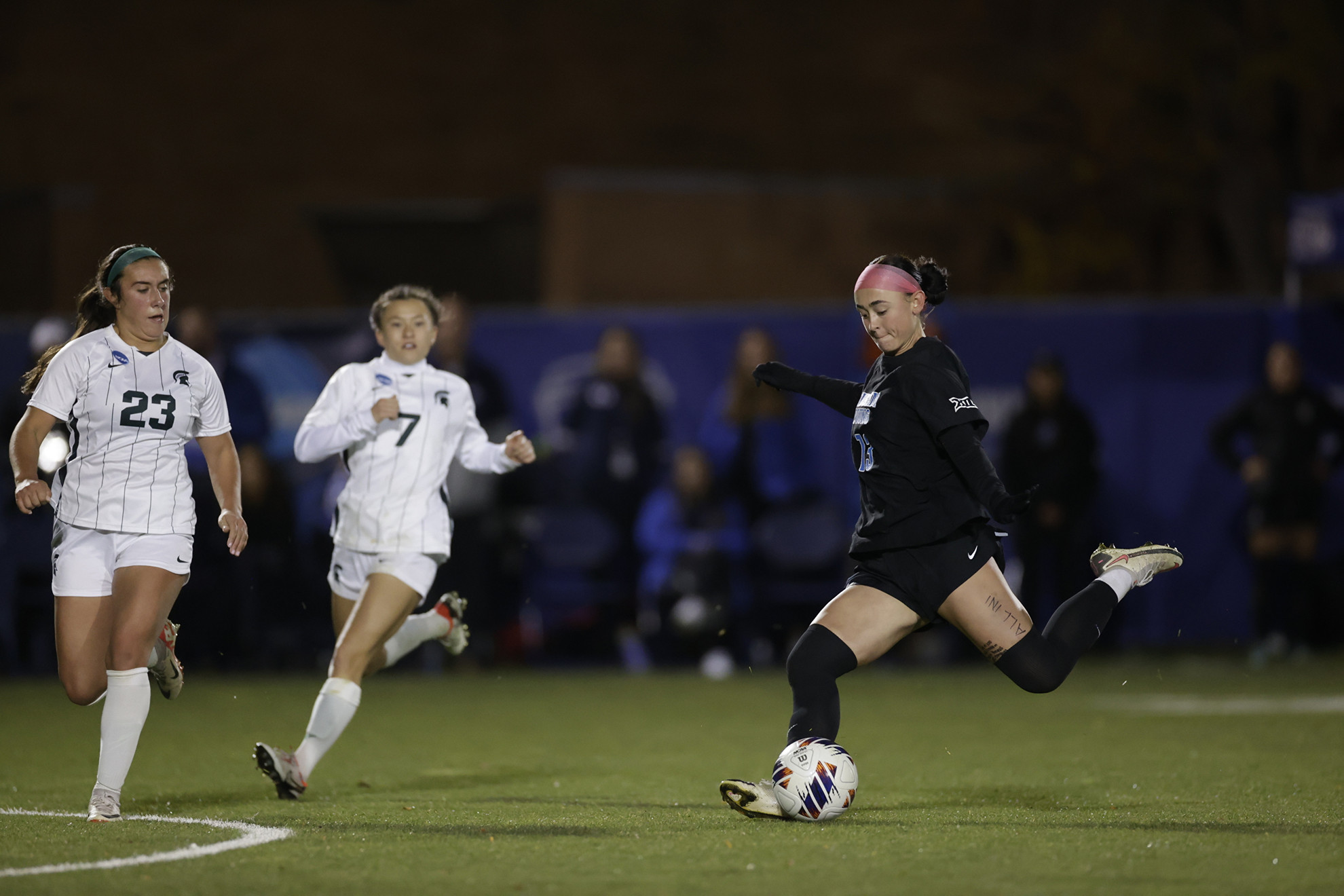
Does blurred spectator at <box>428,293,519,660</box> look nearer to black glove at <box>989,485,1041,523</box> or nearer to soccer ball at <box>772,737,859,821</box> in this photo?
soccer ball at <box>772,737,859,821</box>

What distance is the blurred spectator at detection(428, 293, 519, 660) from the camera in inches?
515

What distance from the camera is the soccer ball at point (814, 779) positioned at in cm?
620

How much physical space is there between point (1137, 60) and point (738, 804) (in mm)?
16180

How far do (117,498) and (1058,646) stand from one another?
3433 mm

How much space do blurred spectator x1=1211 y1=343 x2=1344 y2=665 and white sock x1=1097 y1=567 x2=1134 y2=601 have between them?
6.90 metres

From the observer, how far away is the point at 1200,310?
45.2ft

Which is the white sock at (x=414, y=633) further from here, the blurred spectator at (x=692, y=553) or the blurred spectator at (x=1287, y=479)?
the blurred spectator at (x=1287, y=479)

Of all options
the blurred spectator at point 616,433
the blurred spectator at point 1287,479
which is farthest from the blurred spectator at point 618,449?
the blurred spectator at point 1287,479

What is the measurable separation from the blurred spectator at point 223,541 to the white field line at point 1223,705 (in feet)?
19.9

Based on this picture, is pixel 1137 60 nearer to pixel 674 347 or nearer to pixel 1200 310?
pixel 1200 310

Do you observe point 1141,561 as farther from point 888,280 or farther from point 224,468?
point 224,468

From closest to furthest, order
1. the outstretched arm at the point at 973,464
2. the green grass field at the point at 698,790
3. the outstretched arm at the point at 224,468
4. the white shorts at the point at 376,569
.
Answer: the green grass field at the point at 698,790 < the outstretched arm at the point at 973,464 < the outstretched arm at the point at 224,468 < the white shorts at the point at 376,569

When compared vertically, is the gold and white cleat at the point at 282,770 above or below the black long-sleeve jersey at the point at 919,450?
below

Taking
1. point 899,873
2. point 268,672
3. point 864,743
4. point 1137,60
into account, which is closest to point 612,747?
point 864,743
